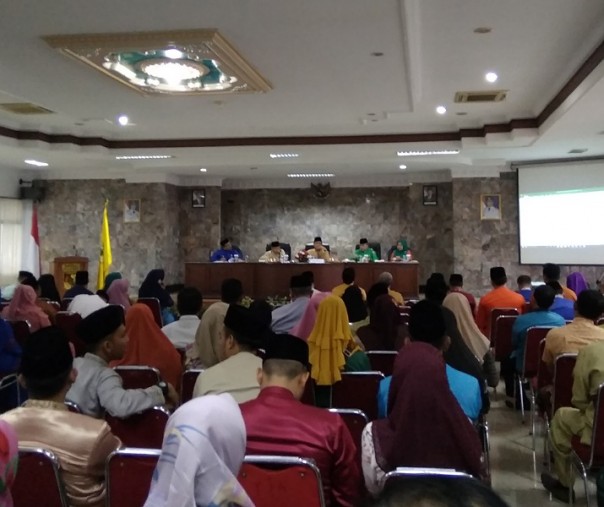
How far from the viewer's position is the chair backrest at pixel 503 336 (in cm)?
543

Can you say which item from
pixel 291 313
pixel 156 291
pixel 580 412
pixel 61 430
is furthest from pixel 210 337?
pixel 156 291

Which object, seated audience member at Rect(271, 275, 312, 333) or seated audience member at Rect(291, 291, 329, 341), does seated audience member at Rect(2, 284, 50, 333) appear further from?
seated audience member at Rect(291, 291, 329, 341)

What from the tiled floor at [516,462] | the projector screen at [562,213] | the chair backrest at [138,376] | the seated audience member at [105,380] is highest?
the projector screen at [562,213]

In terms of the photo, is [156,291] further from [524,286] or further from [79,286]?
[524,286]

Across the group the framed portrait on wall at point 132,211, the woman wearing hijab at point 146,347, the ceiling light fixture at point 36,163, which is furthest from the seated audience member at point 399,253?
the woman wearing hijab at point 146,347

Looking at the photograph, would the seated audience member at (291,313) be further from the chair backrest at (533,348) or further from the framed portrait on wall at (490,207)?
the framed portrait on wall at (490,207)

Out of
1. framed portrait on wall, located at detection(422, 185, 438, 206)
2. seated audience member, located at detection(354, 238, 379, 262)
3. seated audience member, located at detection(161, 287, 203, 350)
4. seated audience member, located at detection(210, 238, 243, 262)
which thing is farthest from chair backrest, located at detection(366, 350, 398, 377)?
framed portrait on wall, located at detection(422, 185, 438, 206)

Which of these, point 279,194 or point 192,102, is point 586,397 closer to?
point 192,102

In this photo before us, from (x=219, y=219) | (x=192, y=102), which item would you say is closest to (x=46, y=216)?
(x=219, y=219)

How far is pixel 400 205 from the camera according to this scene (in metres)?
16.2

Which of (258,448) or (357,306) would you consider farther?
(357,306)

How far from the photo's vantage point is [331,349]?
3666mm

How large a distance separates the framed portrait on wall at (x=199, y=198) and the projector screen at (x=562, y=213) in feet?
26.1

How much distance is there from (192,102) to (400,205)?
29.5 feet
